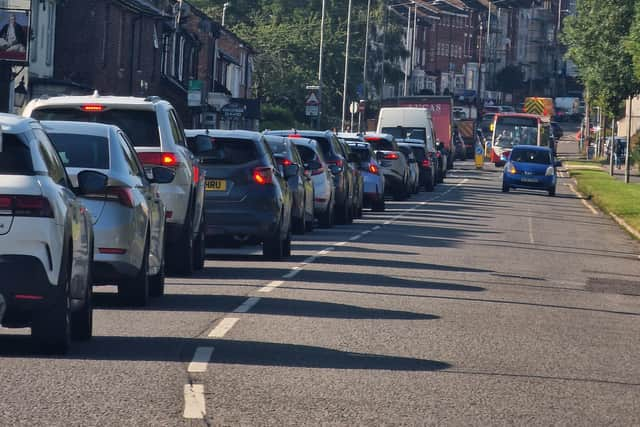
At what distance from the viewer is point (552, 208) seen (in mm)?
44812

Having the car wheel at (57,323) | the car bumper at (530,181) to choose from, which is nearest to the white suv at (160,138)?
the car wheel at (57,323)

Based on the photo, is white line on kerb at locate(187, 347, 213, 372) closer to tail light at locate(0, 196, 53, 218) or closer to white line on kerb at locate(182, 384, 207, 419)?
white line on kerb at locate(182, 384, 207, 419)

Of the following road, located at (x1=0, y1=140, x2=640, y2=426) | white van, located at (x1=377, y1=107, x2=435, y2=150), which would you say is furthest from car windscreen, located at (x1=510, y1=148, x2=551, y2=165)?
road, located at (x1=0, y1=140, x2=640, y2=426)

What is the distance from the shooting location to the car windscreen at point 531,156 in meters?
54.7

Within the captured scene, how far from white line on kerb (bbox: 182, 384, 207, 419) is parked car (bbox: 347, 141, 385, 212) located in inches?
1090

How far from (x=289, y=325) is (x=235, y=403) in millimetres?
4094

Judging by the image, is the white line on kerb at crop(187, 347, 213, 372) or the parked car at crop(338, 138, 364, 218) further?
the parked car at crop(338, 138, 364, 218)

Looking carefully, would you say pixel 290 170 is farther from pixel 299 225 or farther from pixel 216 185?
pixel 299 225

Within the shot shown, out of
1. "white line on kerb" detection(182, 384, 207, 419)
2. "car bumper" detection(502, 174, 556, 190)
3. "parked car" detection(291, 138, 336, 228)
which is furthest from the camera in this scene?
"car bumper" detection(502, 174, 556, 190)

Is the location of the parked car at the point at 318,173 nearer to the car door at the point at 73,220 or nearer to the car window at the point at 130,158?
the car window at the point at 130,158

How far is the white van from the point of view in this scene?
201 ft

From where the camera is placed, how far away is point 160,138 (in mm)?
16531

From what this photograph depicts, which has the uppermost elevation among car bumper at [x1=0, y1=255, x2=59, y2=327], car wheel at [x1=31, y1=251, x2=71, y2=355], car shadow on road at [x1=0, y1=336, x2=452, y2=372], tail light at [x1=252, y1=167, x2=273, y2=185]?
tail light at [x1=252, y1=167, x2=273, y2=185]

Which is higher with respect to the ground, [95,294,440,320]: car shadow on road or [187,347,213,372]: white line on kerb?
[187,347,213,372]: white line on kerb
